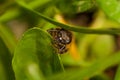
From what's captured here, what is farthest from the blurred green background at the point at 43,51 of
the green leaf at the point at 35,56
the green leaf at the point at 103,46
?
the green leaf at the point at 103,46

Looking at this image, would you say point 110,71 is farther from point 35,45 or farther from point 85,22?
point 35,45

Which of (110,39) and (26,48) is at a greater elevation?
(26,48)

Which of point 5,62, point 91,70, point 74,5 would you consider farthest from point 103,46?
point 91,70

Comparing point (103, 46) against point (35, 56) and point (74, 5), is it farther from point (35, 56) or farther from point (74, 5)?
point (35, 56)

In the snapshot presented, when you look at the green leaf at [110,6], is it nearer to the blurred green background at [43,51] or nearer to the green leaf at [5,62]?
the blurred green background at [43,51]

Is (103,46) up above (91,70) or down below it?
below

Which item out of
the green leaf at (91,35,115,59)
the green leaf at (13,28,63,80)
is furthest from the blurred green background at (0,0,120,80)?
the green leaf at (91,35,115,59)

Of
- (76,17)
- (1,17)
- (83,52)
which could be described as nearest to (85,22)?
(76,17)
